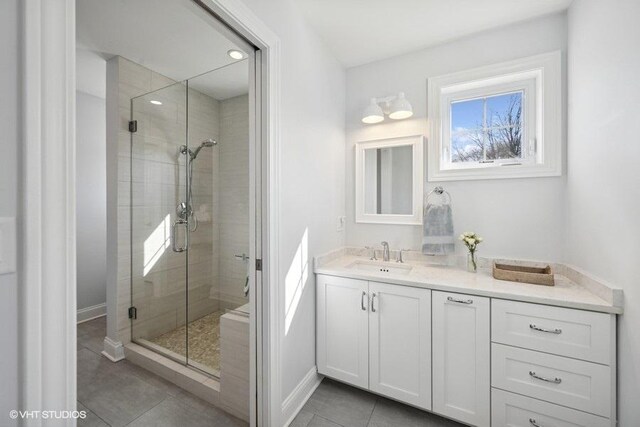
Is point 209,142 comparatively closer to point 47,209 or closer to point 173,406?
point 47,209

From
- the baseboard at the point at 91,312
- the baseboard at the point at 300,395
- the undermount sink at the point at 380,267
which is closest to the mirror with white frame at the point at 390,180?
the undermount sink at the point at 380,267

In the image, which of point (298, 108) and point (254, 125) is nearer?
point (254, 125)

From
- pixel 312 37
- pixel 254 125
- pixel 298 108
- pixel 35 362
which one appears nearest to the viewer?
pixel 35 362

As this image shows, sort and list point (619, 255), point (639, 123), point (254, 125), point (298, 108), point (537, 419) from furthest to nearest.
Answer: point (298, 108), point (254, 125), point (537, 419), point (619, 255), point (639, 123)

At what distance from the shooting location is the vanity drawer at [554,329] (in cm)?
122

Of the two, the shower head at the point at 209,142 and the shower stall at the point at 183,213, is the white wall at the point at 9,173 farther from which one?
the shower head at the point at 209,142

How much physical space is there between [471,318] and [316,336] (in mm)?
1013

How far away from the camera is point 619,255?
1.21 meters

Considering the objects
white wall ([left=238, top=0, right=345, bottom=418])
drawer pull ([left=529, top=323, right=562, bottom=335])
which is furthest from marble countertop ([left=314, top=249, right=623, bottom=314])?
white wall ([left=238, top=0, right=345, bottom=418])

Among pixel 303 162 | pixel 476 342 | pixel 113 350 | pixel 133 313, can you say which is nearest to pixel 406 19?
pixel 303 162

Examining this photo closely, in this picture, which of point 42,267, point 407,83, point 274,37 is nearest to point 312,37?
point 274,37

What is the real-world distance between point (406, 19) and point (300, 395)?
254 centimetres

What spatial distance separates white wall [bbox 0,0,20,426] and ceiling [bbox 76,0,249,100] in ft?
2.75

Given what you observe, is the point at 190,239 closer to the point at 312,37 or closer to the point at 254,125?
the point at 254,125
